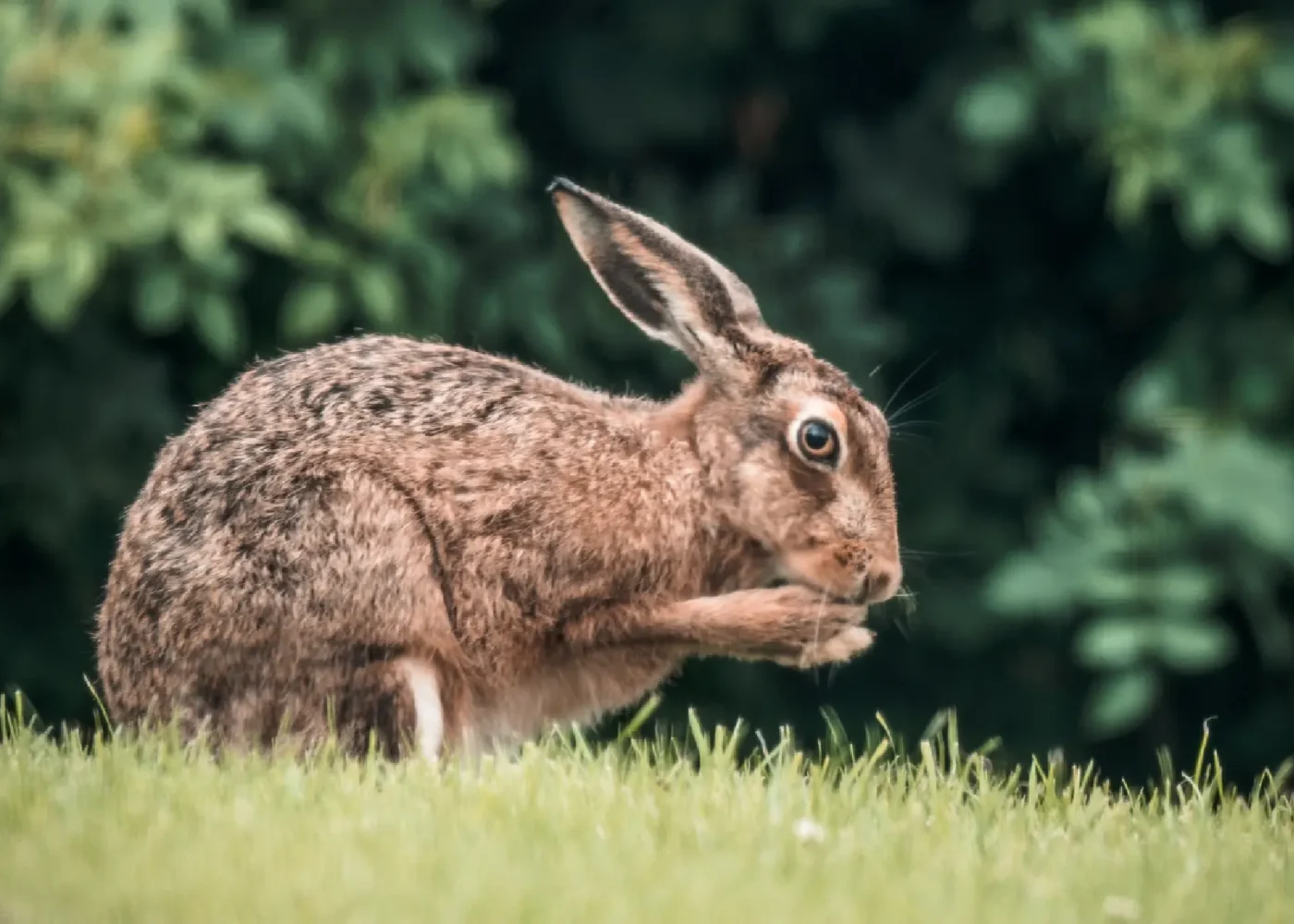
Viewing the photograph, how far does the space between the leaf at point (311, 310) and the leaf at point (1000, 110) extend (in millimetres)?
2864

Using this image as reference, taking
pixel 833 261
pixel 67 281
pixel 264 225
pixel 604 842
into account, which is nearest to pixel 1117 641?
pixel 833 261

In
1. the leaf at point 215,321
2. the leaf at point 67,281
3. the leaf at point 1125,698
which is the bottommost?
the leaf at point 1125,698

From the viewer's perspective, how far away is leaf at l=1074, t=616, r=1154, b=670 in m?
8.59

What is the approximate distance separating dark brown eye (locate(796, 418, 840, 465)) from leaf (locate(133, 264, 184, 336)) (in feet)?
9.89

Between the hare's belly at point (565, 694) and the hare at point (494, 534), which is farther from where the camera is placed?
the hare's belly at point (565, 694)

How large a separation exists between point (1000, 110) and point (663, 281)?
148 inches

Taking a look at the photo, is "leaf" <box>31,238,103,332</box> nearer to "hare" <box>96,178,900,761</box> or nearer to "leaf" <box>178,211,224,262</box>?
"leaf" <box>178,211,224,262</box>

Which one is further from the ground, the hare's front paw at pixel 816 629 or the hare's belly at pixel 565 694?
the hare's front paw at pixel 816 629

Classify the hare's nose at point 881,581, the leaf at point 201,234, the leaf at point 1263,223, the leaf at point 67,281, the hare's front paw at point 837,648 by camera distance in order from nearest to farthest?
the hare's front paw at point 837,648, the hare's nose at point 881,581, the leaf at point 67,281, the leaf at point 201,234, the leaf at point 1263,223

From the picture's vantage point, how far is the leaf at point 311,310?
8.45 meters

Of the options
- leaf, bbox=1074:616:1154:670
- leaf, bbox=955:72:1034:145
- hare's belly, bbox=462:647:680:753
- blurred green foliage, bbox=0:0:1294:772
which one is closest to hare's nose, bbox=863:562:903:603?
hare's belly, bbox=462:647:680:753

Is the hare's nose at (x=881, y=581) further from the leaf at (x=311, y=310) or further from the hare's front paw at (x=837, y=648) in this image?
the leaf at (x=311, y=310)

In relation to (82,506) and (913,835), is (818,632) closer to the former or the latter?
(913,835)

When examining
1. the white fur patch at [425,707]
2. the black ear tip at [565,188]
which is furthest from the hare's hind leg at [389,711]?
the black ear tip at [565,188]
